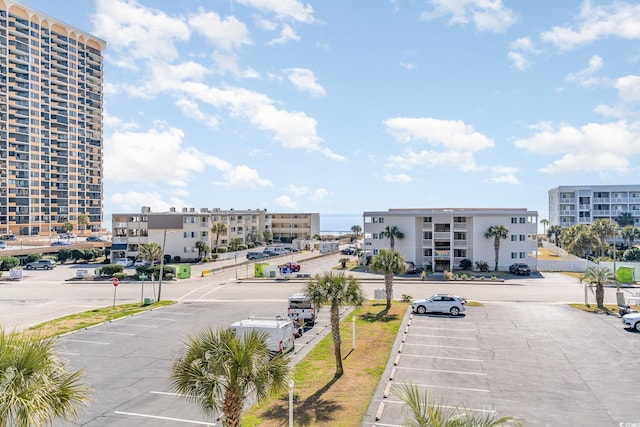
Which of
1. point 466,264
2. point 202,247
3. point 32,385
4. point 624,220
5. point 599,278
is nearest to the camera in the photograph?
point 32,385

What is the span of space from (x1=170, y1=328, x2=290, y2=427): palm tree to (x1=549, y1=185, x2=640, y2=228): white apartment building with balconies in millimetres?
107025

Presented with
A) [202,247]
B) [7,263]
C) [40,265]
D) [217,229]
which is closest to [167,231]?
[202,247]

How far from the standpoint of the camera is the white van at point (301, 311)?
28897 mm

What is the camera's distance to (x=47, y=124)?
124 metres

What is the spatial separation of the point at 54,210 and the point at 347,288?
128813mm

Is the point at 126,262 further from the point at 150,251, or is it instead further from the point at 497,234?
the point at 497,234

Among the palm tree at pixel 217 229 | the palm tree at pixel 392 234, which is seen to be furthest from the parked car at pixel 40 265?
the palm tree at pixel 392 234

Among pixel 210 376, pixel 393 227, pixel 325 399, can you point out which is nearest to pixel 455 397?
pixel 325 399

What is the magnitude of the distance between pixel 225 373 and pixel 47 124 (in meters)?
140

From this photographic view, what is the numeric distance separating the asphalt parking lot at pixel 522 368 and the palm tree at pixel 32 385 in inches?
386

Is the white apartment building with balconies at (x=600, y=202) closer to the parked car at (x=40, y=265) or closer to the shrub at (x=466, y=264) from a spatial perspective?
the shrub at (x=466, y=264)

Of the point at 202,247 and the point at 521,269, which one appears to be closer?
the point at 521,269

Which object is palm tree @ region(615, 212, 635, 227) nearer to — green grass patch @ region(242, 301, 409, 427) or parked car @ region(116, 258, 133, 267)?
green grass patch @ region(242, 301, 409, 427)

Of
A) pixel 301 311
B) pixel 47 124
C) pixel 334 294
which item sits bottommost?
pixel 301 311
